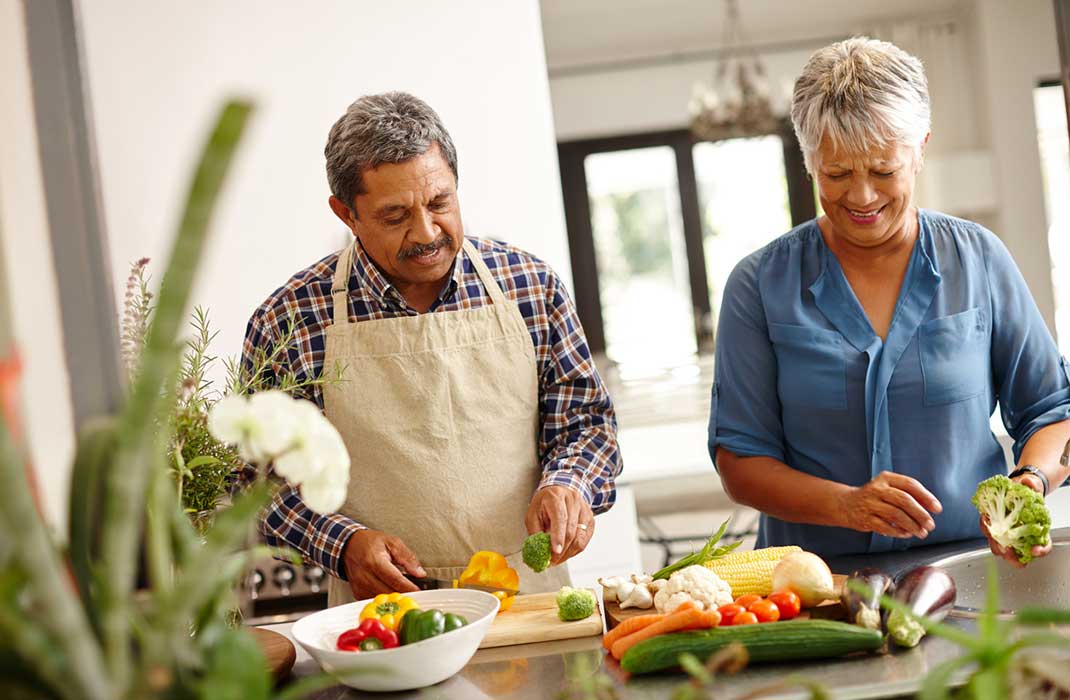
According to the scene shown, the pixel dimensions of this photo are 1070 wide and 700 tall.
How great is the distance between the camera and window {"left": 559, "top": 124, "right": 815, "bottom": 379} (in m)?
9.05

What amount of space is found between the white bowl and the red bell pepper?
0.03 meters

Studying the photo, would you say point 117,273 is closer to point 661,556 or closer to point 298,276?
point 298,276

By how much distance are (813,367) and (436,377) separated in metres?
0.73

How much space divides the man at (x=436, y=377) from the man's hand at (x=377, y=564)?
0.19 ft

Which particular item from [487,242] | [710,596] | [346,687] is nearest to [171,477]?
[346,687]

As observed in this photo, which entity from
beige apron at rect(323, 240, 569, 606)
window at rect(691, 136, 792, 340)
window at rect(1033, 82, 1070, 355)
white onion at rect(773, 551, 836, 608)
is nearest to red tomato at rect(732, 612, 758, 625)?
white onion at rect(773, 551, 836, 608)

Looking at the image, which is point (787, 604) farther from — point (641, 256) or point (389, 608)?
point (641, 256)

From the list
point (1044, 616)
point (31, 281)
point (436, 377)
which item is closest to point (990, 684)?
point (1044, 616)

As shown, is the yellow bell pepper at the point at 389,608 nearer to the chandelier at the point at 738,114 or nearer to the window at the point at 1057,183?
the chandelier at the point at 738,114

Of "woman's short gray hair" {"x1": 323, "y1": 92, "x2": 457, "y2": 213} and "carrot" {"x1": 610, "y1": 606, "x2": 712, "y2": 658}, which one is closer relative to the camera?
"carrot" {"x1": 610, "y1": 606, "x2": 712, "y2": 658}

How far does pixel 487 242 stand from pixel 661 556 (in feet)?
13.4

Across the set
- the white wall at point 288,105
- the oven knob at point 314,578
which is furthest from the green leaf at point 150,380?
the oven knob at point 314,578

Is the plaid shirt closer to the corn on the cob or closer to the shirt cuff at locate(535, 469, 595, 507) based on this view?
the shirt cuff at locate(535, 469, 595, 507)

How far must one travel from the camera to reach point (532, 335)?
2.18 metres
